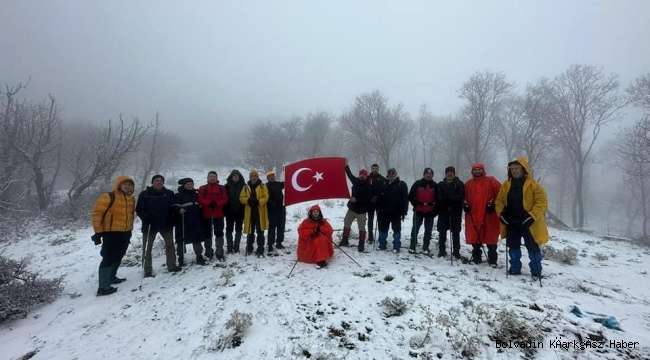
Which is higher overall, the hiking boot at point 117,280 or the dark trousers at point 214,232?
the dark trousers at point 214,232

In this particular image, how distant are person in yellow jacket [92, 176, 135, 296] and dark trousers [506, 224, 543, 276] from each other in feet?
29.5

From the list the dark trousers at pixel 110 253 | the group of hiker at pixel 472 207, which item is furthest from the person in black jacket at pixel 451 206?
the dark trousers at pixel 110 253

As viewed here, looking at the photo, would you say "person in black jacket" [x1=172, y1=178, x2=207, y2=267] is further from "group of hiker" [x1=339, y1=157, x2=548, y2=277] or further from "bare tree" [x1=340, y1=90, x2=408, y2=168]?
"bare tree" [x1=340, y1=90, x2=408, y2=168]

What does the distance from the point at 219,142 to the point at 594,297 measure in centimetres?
8220

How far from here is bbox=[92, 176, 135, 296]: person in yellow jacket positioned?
6238 mm

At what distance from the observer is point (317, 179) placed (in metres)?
8.31

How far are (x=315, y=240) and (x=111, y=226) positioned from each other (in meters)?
4.66

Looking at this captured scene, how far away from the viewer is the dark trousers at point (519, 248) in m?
6.27

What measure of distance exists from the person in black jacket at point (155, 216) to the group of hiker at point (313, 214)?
0.02 meters

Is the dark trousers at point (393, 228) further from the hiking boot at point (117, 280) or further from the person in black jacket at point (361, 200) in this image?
the hiking boot at point (117, 280)

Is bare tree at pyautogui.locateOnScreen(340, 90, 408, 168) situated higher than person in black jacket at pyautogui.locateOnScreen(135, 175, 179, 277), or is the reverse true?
bare tree at pyautogui.locateOnScreen(340, 90, 408, 168)

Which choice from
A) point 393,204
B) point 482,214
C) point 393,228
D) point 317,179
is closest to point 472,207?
point 482,214

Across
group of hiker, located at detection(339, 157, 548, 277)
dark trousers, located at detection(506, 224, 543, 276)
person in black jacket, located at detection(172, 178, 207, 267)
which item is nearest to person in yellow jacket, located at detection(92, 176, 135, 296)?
person in black jacket, located at detection(172, 178, 207, 267)

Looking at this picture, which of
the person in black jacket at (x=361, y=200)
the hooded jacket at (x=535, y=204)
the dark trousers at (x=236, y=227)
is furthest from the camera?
the person in black jacket at (x=361, y=200)
